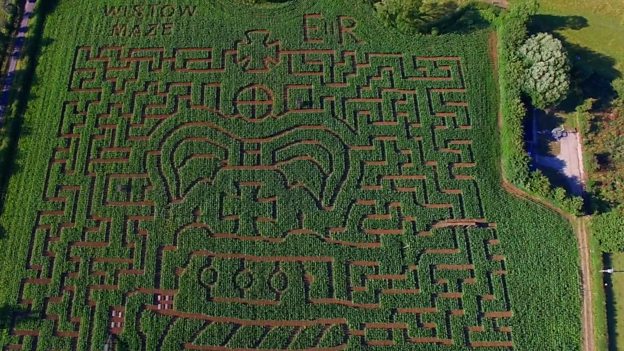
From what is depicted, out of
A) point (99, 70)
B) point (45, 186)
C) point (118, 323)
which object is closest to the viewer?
point (118, 323)

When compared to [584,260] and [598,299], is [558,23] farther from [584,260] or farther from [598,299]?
[598,299]

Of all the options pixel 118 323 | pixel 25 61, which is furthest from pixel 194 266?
pixel 25 61

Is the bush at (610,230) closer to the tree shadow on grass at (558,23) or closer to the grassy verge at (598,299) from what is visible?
the grassy verge at (598,299)

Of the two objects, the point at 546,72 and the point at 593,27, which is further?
the point at 593,27

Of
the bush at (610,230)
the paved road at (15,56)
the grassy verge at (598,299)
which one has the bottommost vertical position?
the grassy verge at (598,299)

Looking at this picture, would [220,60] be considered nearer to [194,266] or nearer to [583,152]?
[194,266]

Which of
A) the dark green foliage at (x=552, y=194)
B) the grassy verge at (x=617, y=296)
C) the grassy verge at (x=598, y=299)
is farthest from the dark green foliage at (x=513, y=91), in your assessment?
the grassy verge at (x=617, y=296)

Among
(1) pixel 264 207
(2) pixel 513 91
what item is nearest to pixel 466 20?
(2) pixel 513 91
